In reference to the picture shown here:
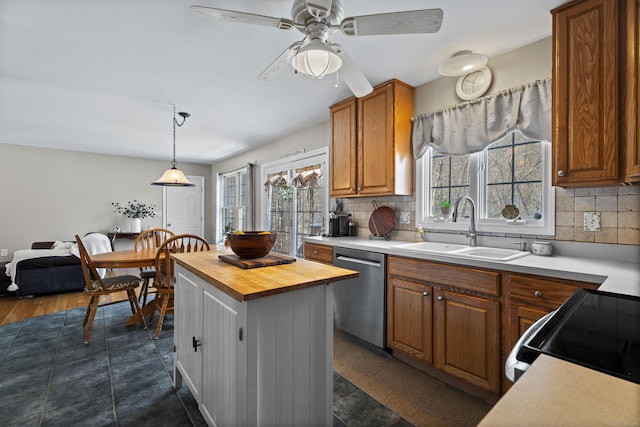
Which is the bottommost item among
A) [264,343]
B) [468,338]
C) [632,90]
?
[468,338]

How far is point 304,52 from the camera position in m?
1.47

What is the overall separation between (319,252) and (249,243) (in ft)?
4.85

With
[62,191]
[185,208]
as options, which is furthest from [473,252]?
[62,191]

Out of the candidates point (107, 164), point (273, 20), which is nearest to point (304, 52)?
point (273, 20)

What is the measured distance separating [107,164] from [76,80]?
3.89 meters

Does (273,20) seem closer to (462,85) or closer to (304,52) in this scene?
(304,52)

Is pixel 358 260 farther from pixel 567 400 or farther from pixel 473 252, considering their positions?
pixel 567 400

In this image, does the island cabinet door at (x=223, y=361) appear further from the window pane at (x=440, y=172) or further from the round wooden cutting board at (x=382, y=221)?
the window pane at (x=440, y=172)

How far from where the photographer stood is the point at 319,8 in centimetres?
135

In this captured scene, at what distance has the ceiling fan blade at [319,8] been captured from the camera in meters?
1.31

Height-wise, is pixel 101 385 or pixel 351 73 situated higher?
pixel 351 73

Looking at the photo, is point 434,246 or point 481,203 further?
point 434,246

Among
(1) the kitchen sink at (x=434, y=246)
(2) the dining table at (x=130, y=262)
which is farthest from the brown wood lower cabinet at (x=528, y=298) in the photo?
(2) the dining table at (x=130, y=262)

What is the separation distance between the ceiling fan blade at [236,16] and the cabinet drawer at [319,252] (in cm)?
194
